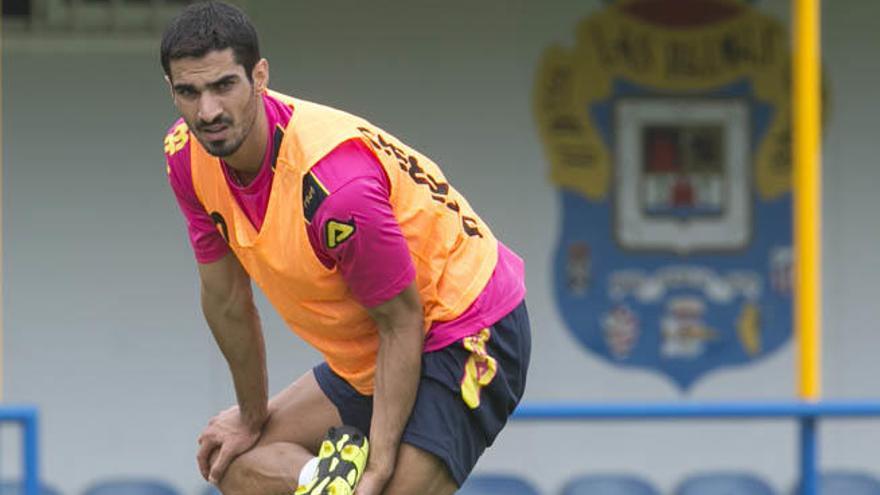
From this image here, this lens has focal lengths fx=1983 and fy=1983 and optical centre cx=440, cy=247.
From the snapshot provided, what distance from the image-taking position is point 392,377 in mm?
4070

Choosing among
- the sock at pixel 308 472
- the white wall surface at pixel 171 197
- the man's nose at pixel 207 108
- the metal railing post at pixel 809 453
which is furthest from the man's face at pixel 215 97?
the white wall surface at pixel 171 197

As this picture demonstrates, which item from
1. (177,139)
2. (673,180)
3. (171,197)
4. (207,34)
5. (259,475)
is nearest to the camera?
(207,34)

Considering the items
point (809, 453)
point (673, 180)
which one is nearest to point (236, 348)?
point (809, 453)

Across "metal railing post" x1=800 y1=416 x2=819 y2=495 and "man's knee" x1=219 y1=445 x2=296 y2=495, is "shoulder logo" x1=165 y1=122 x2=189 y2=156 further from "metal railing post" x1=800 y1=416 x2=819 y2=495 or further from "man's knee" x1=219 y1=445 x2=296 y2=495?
"metal railing post" x1=800 y1=416 x2=819 y2=495

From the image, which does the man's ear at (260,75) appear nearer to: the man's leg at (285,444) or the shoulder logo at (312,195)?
the shoulder logo at (312,195)

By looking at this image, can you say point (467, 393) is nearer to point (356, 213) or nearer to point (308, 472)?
point (308, 472)

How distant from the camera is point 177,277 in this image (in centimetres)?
898

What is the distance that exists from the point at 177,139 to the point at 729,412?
3462mm

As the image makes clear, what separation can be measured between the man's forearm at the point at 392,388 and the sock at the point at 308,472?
0.45ft

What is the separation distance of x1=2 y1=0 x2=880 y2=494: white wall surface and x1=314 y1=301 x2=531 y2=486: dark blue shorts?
4.68 meters

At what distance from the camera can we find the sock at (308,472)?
4.17 m

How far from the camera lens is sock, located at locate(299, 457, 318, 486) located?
13.7 ft

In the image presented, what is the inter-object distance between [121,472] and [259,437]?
4682mm

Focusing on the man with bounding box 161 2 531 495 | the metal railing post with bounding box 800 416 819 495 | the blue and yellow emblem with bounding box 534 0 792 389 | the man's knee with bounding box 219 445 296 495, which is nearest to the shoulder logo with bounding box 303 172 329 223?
the man with bounding box 161 2 531 495
